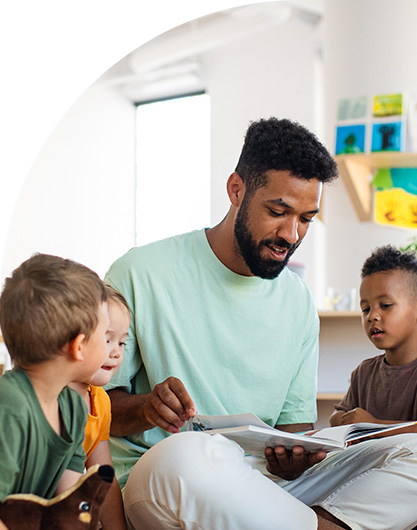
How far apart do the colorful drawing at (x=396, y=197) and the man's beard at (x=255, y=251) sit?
2090 millimetres

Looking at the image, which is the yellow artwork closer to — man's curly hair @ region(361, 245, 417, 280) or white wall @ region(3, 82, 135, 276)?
man's curly hair @ region(361, 245, 417, 280)

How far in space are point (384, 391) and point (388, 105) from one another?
6.31 ft

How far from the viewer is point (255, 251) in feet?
5.78

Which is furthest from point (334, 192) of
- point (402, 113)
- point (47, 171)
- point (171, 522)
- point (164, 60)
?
point (47, 171)

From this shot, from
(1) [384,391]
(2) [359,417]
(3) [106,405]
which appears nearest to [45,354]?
(3) [106,405]

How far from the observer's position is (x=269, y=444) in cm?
146

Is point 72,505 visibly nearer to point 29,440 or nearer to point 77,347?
point 29,440

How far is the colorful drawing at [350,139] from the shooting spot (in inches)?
139

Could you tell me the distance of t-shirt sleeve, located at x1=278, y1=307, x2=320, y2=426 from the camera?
6.19ft

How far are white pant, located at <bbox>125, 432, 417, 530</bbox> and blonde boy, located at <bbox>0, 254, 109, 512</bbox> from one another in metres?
0.24

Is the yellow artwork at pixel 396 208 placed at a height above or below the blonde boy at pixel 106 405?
above

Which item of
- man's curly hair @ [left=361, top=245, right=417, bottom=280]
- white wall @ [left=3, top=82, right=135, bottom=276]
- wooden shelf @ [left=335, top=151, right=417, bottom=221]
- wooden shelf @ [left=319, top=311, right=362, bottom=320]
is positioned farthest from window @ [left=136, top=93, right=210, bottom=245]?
man's curly hair @ [left=361, top=245, right=417, bottom=280]

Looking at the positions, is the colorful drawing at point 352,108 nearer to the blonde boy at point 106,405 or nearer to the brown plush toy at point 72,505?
the blonde boy at point 106,405

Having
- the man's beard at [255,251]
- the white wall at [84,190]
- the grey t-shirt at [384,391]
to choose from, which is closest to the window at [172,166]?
the white wall at [84,190]
